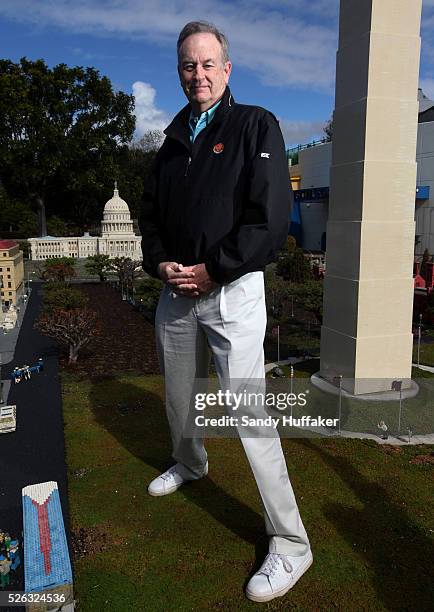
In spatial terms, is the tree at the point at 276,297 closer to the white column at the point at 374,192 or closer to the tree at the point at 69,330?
the tree at the point at 69,330

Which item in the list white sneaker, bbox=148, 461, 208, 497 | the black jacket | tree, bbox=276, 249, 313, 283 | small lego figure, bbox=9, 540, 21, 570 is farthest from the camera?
tree, bbox=276, 249, 313, 283

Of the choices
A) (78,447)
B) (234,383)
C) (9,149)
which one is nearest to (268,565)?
(234,383)

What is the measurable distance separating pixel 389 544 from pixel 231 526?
4.68ft

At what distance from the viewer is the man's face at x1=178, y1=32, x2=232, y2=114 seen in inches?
136

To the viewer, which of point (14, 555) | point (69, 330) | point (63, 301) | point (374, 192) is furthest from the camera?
point (63, 301)

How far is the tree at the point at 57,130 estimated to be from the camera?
37.2 metres

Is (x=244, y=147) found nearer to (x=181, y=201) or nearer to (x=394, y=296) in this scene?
(x=181, y=201)

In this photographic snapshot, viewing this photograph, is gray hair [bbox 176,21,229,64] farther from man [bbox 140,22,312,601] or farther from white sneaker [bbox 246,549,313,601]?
white sneaker [bbox 246,549,313,601]

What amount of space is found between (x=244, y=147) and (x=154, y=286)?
16.0 metres

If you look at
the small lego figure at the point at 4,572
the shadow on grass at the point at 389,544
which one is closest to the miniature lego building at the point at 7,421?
the small lego figure at the point at 4,572

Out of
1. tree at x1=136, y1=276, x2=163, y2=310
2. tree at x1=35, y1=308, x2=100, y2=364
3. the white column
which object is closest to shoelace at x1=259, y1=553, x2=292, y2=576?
the white column

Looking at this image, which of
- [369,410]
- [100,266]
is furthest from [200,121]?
[100,266]

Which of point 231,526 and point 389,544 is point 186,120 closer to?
point 231,526

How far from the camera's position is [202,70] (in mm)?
3514
